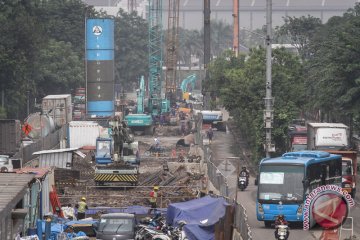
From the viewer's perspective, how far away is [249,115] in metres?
69.0

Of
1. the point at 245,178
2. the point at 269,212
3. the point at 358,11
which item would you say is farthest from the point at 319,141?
the point at 358,11

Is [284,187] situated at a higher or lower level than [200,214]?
higher

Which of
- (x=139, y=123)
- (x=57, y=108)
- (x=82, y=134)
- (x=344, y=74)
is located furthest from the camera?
(x=139, y=123)

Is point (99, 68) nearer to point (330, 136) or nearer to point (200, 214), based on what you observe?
point (330, 136)

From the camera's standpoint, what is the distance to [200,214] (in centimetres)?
3538

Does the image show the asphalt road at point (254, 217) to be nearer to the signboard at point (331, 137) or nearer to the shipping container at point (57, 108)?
the signboard at point (331, 137)

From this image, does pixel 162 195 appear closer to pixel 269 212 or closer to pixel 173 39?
pixel 269 212

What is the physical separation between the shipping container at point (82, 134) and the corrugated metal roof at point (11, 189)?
4576 cm

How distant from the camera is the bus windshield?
124 feet

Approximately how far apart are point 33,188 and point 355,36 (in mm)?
39253

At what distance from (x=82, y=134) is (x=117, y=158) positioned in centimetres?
2326

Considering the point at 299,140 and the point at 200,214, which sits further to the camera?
the point at 299,140

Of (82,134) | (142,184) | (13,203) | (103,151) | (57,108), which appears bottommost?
(142,184)

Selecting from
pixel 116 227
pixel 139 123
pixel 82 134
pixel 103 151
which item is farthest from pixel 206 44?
pixel 116 227
